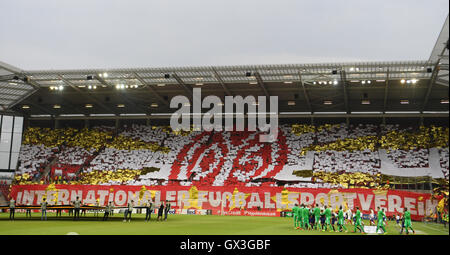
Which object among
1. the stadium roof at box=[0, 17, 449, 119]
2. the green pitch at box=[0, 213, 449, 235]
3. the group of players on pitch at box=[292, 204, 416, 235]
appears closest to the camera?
the green pitch at box=[0, 213, 449, 235]

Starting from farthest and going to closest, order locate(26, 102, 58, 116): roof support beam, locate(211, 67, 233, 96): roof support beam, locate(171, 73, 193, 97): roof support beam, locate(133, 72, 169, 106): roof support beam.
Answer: locate(26, 102, 58, 116): roof support beam
locate(133, 72, 169, 106): roof support beam
locate(171, 73, 193, 97): roof support beam
locate(211, 67, 233, 96): roof support beam

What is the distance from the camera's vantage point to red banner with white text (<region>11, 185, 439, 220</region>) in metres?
35.6

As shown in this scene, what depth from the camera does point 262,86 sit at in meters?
42.2

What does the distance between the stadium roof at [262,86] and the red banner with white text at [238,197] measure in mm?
10887

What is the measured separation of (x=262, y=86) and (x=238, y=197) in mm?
11733

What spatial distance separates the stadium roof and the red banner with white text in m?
10.9

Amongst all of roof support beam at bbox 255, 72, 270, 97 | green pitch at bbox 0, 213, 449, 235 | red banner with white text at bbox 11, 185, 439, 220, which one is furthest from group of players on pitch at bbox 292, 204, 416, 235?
roof support beam at bbox 255, 72, 270, 97

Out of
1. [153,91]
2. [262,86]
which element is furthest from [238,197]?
[153,91]

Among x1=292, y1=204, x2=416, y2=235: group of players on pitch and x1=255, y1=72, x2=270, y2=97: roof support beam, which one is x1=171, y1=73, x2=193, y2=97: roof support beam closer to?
x1=255, y1=72, x2=270, y2=97: roof support beam

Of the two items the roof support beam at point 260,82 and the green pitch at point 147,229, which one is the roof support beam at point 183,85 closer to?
the roof support beam at point 260,82

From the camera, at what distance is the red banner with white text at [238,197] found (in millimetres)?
35625

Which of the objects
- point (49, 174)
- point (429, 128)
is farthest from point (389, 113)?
point (49, 174)

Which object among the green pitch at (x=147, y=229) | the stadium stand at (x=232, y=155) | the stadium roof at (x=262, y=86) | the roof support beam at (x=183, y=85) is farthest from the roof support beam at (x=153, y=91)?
the green pitch at (x=147, y=229)
